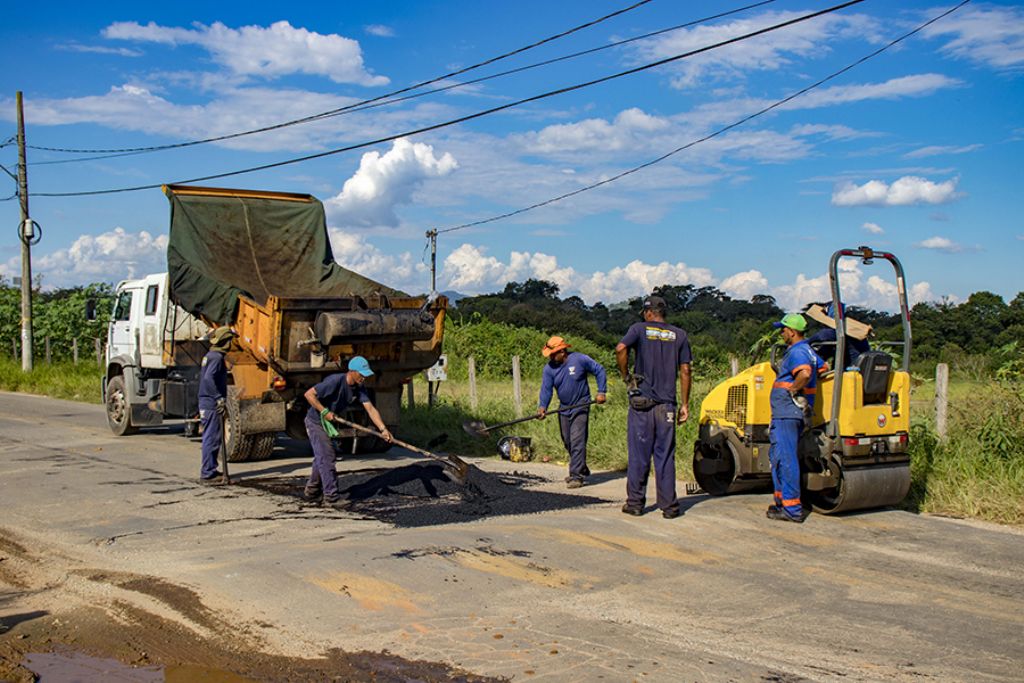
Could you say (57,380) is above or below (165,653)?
above

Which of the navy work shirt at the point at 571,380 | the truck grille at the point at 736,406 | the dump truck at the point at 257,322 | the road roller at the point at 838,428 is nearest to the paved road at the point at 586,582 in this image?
the road roller at the point at 838,428

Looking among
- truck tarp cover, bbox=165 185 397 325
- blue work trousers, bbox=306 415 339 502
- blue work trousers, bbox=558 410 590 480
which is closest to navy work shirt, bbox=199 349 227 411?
truck tarp cover, bbox=165 185 397 325

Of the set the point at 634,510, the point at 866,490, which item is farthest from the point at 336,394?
the point at 866,490

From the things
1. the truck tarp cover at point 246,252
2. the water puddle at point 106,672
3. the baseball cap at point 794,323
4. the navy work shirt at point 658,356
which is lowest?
the water puddle at point 106,672

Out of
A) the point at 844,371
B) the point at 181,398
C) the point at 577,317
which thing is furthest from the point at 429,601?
the point at 577,317

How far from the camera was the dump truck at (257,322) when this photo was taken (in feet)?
40.0

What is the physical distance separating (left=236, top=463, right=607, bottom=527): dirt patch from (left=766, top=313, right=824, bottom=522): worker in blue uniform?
197 centimetres

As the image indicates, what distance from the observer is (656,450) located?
883 cm

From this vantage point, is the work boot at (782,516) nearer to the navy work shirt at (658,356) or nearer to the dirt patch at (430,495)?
the navy work shirt at (658,356)

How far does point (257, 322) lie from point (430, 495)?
368 centimetres

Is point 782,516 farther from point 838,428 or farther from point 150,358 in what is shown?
point 150,358

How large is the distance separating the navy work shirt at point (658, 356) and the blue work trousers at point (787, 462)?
39.1 inches

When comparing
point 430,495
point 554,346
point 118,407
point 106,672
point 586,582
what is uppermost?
point 554,346

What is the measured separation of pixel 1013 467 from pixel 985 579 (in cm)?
315
